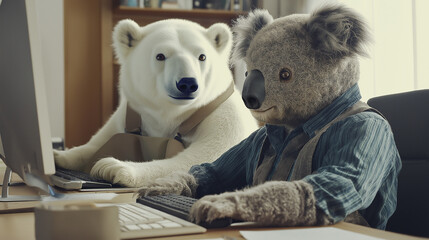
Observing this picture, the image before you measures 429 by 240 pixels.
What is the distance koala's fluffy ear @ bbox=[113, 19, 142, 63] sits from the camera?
186cm

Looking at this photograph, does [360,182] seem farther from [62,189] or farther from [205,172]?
[62,189]

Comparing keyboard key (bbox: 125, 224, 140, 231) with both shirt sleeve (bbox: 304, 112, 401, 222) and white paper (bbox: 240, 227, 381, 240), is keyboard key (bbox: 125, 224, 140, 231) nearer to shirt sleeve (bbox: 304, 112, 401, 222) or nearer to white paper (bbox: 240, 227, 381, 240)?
white paper (bbox: 240, 227, 381, 240)

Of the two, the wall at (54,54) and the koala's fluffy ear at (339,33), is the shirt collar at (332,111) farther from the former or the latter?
the wall at (54,54)

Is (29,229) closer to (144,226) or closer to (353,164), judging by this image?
(144,226)

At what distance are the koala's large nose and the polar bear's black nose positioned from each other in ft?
2.00

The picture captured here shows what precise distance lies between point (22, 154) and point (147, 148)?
0.90 metres

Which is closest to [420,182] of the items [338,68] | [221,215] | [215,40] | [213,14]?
[338,68]

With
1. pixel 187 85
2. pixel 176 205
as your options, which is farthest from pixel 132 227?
pixel 187 85

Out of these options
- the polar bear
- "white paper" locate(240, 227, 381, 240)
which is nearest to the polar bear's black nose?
the polar bear

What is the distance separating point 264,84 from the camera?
1033 mm

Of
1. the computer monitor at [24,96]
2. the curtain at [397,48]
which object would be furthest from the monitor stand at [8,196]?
the curtain at [397,48]

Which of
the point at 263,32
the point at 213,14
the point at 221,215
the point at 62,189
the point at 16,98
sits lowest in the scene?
the point at 62,189

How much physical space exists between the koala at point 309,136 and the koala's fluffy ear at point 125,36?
0.75 meters

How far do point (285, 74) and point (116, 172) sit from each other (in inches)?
25.2
